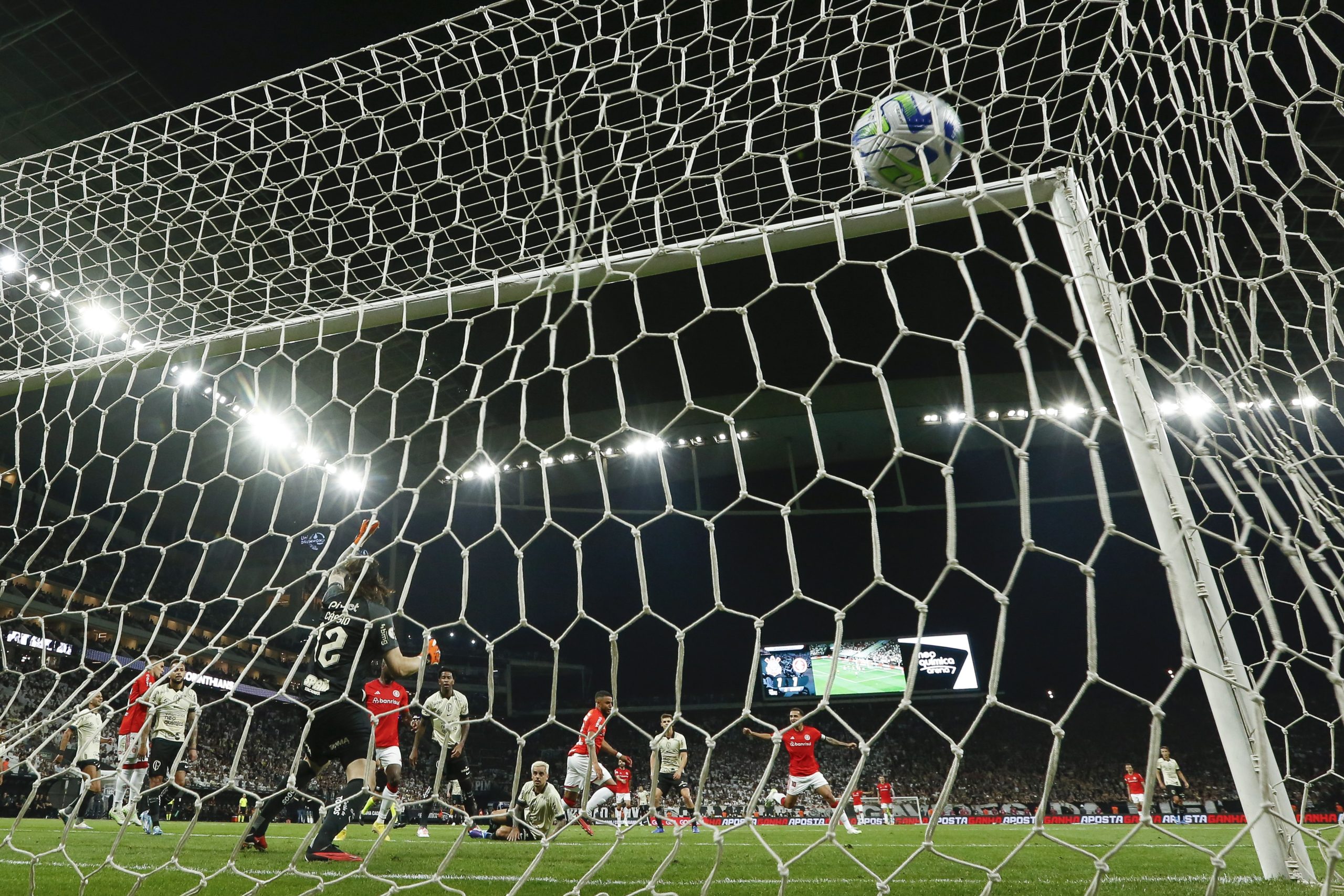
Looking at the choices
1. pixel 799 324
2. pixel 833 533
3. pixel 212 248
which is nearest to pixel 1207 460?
pixel 212 248

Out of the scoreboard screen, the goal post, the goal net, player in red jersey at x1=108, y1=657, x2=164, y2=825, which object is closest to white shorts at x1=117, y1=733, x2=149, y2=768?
player in red jersey at x1=108, y1=657, x2=164, y2=825

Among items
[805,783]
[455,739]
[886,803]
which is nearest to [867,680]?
[886,803]

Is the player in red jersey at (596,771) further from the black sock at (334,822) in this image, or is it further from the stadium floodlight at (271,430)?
the stadium floodlight at (271,430)

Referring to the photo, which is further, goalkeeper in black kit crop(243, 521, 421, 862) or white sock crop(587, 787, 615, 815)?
white sock crop(587, 787, 615, 815)

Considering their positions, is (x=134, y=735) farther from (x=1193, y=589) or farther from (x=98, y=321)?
(x=1193, y=589)

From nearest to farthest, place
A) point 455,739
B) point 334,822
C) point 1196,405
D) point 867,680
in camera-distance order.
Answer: point 1196,405
point 334,822
point 455,739
point 867,680

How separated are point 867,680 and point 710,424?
24.1 ft

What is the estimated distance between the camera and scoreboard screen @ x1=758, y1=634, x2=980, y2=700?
18688 millimetres

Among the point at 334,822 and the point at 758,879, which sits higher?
the point at 334,822

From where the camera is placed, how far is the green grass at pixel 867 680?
18.8m

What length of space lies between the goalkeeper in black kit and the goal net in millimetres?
59

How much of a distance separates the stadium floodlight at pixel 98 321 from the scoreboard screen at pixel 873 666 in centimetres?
1519

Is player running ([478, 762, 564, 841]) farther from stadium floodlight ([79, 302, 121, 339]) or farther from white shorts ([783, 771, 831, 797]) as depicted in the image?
stadium floodlight ([79, 302, 121, 339])

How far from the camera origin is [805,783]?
7.47 meters
